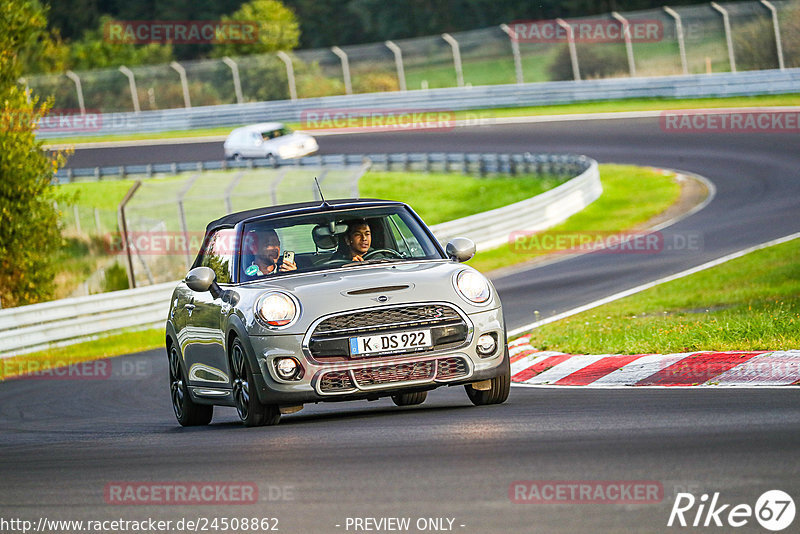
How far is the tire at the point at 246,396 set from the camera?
336 inches

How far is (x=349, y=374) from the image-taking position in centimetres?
822

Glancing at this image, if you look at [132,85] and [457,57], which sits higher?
[457,57]

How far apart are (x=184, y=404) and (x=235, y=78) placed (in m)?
44.6

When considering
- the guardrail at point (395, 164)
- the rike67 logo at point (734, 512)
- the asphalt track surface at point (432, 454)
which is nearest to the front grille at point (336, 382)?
the asphalt track surface at point (432, 454)

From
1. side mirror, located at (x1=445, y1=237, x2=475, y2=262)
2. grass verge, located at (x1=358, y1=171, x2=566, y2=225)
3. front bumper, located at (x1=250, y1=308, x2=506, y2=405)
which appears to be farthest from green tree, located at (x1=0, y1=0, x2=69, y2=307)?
front bumper, located at (x1=250, y1=308, x2=506, y2=405)

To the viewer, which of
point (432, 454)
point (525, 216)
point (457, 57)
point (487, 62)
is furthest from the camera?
point (487, 62)

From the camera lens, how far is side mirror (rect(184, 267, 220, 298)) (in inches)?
364

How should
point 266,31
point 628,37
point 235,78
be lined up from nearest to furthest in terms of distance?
point 628,37 → point 235,78 → point 266,31

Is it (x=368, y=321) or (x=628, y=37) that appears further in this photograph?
(x=628, y=37)

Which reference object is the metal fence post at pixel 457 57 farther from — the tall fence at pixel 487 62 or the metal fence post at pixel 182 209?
the metal fence post at pixel 182 209

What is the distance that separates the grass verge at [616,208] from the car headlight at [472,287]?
15.1 meters

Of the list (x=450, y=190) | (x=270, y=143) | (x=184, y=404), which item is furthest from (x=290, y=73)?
(x=184, y=404)

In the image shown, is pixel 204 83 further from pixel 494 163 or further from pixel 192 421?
pixel 192 421

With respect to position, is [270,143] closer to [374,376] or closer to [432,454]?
[374,376]
